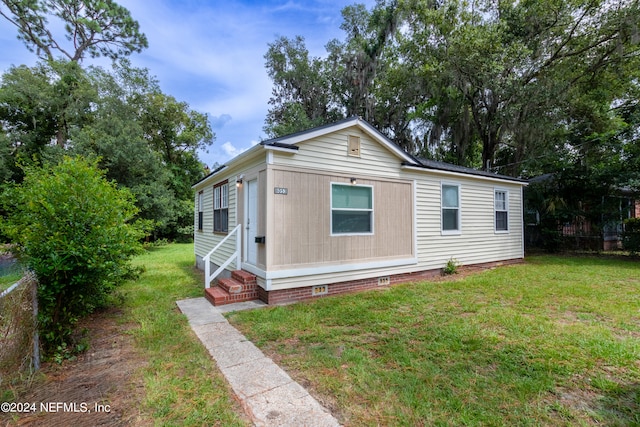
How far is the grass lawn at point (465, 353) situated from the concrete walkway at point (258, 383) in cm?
14

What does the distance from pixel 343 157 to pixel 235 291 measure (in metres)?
3.34

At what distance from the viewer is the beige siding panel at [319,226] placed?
518 centimetres

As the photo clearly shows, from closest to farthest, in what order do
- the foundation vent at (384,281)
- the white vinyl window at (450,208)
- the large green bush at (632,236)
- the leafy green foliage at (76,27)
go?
the foundation vent at (384,281) → the white vinyl window at (450,208) → the large green bush at (632,236) → the leafy green foliage at (76,27)

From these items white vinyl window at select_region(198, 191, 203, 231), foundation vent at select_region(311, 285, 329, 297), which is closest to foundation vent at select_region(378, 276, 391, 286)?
foundation vent at select_region(311, 285, 329, 297)

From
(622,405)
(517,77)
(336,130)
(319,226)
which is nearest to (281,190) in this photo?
(319,226)

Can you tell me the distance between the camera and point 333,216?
577 cm

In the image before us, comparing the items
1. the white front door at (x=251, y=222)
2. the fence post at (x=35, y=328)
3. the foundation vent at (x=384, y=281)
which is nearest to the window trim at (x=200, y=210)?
the white front door at (x=251, y=222)

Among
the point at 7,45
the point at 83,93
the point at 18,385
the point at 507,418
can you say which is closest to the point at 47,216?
the point at 18,385

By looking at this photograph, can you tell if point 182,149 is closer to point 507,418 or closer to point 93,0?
point 93,0

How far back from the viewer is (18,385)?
8.28 ft

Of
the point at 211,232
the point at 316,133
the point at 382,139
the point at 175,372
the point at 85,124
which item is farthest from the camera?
the point at 85,124

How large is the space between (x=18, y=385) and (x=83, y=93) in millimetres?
18565

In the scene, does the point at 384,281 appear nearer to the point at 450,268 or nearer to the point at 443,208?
the point at 450,268

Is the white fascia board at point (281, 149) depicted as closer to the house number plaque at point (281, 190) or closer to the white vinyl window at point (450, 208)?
the house number plaque at point (281, 190)
